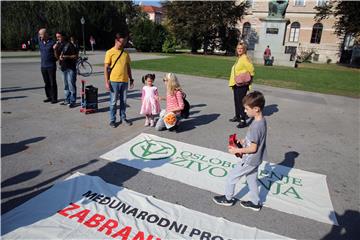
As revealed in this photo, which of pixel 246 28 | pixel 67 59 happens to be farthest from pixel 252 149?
pixel 246 28

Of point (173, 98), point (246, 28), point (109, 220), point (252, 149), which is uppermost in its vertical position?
point (246, 28)

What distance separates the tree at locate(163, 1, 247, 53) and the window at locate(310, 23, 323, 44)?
40.9 feet

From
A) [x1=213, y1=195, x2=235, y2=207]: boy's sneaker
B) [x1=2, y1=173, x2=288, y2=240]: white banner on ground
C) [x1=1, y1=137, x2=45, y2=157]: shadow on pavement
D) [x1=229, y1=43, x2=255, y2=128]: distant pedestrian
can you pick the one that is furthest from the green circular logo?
[x1=229, y1=43, x2=255, y2=128]: distant pedestrian

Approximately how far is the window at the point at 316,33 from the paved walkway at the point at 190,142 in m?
38.8

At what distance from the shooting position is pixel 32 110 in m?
7.47

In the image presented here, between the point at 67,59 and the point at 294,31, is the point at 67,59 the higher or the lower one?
the lower one

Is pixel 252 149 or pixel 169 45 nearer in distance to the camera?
pixel 252 149

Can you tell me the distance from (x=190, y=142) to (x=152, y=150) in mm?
914

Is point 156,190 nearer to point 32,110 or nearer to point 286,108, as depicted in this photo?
point 32,110

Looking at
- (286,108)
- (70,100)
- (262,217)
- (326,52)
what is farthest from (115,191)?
(326,52)

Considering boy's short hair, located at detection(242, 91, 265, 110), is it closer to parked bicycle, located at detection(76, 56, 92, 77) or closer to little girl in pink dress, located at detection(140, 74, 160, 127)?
little girl in pink dress, located at detection(140, 74, 160, 127)

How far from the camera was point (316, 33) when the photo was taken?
4431 cm

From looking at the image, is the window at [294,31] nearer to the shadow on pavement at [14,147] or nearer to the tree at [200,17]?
the tree at [200,17]

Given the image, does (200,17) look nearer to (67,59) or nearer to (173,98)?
(67,59)
